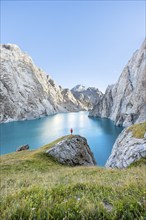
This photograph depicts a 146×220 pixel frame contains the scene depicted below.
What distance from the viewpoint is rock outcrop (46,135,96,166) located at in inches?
1099

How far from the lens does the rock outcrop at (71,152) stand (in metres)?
27.9

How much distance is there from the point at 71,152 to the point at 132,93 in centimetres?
9492

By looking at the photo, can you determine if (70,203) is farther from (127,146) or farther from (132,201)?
A: (127,146)

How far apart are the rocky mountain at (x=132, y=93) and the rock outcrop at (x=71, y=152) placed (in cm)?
6916

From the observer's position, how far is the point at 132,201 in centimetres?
450

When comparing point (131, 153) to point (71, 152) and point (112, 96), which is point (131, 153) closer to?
point (71, 152)

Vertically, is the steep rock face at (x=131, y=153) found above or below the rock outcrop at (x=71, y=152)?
above

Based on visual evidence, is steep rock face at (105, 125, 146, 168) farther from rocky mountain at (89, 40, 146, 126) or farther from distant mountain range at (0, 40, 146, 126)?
distant mountain range at (0, 40, 146, 126)

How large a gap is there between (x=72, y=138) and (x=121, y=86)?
114442 millimetres

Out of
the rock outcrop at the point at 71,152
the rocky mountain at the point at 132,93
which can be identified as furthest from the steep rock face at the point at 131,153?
the rocky mountain at the point at 132,93

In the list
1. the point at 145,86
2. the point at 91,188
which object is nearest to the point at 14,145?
the point at 91,188

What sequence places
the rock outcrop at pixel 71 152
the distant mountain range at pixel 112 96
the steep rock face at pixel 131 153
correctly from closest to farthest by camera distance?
the steep rock face at pixel 131 153, the rock outcrop at pixel 71 152, the distant mountain range at pixel 112 96

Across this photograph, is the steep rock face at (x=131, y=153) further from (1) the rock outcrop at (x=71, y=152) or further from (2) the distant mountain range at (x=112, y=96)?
(2) the distant mountain range at (x=112, y=96)

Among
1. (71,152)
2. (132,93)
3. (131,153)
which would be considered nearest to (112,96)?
(132,93)
